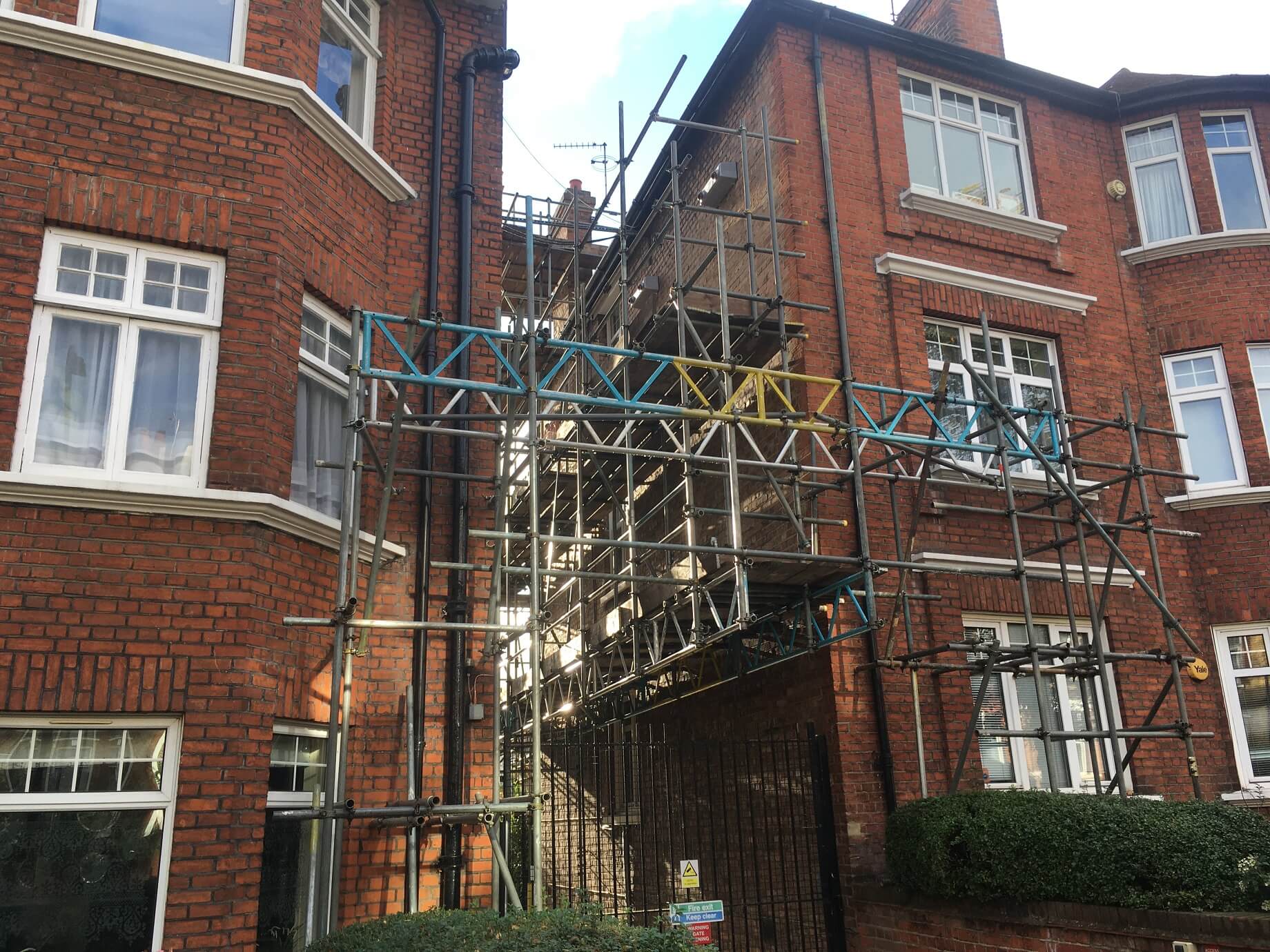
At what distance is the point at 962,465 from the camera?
1184cm

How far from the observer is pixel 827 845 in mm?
10406

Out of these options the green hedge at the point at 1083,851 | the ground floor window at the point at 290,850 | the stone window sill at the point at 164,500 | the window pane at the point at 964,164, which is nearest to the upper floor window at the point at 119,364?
the stone window sill at the point at 164,500

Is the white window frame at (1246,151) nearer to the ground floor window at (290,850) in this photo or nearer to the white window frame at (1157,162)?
the white window frame at (1157,162)

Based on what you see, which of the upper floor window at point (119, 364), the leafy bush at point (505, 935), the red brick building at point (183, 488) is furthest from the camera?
the upper floor window at point (119, 364)

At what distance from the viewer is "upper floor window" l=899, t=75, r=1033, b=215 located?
13555mm

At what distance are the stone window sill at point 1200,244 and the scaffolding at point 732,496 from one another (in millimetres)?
2541

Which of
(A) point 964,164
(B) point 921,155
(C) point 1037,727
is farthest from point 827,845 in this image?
(A) point 964,164

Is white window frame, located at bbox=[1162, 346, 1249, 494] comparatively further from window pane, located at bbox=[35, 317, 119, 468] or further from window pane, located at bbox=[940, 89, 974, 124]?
window pane, located at bbox=[35, 317, 119, 468]

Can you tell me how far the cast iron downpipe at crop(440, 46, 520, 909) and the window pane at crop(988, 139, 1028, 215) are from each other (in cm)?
648

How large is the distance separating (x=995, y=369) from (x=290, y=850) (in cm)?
929

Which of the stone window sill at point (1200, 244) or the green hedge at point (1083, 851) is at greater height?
the stone window sill at point (1200, 244)

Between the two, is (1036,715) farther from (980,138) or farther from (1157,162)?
(1157,162)

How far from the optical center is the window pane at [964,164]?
13703 mm

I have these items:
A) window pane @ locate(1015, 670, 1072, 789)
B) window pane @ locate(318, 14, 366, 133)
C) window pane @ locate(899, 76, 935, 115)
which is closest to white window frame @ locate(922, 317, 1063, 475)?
window pane @ locate(1015, 670, 1072, 789)
